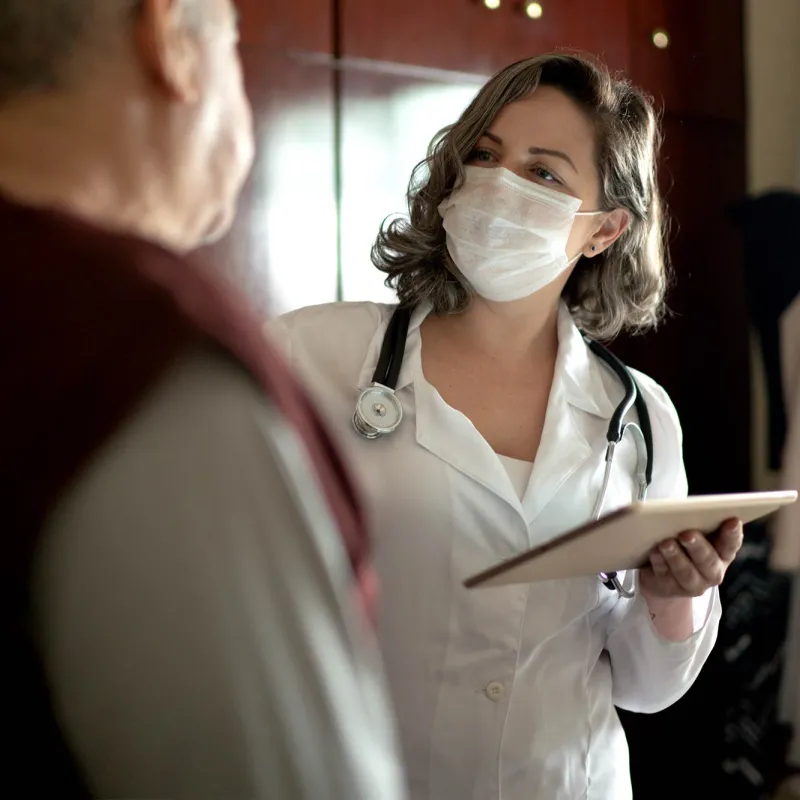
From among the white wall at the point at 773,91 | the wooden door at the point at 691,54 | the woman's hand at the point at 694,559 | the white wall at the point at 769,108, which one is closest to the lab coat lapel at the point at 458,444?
the woman's hand at the point at 694,559

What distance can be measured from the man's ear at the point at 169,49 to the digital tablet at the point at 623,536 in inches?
20.0

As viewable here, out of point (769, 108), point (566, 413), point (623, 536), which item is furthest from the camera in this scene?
point (769, 108)

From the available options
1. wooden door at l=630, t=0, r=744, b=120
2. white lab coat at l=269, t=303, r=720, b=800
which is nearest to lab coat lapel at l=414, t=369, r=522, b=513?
white lab coat at l=269, t=303, r=720, b=800

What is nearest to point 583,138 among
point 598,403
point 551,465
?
point 598,403

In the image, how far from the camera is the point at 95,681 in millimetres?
500

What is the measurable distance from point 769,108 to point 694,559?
208 centimetres

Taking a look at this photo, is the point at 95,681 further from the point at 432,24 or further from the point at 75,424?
the point at 432,24

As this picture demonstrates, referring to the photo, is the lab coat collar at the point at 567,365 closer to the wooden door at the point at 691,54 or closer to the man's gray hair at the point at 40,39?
the man's gray hair at the point at 40,39

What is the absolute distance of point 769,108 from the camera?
111 inches

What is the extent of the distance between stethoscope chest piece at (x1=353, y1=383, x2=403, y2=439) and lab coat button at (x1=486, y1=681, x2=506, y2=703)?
13.9 inches

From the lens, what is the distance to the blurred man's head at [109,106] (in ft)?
1.84

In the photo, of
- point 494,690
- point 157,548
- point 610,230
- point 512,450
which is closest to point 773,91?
point 610,230

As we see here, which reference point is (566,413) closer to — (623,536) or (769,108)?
(623,536)

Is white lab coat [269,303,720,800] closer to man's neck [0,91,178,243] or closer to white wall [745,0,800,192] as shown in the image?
man's neck [0,91,178,243]
